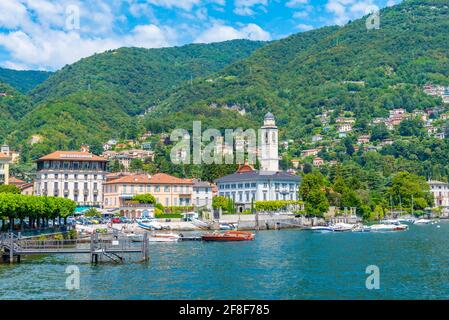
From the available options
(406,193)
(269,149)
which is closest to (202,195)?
(269,149)

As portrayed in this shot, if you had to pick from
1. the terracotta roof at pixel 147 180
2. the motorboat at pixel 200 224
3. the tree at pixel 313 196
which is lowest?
the motorboat at pixel 200 224

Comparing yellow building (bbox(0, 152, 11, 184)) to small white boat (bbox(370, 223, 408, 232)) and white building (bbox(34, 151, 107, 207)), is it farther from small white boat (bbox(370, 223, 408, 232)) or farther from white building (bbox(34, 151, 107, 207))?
small white boat (bbox(370, 223, 408, 232))

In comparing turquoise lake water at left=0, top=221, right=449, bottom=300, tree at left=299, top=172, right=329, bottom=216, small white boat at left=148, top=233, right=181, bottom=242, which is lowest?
turquoise lake water at left=0, top=221, right=449, bottom=300

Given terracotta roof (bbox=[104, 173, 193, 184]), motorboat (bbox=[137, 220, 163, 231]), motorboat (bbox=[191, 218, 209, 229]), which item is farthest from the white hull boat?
motorboat (bbox=[137, 220, 163, 231])

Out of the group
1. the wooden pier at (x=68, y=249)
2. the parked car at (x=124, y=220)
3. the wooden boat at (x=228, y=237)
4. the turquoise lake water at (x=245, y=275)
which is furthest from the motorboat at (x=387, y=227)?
the wooden pier at (x=68, y=249)

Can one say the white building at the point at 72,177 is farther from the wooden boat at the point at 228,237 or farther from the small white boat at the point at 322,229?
the wooden boat at the point at 228,237

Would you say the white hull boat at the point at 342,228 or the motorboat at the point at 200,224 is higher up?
the motorboat at the point at 200,224

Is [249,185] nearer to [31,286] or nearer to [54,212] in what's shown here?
[54,212]
